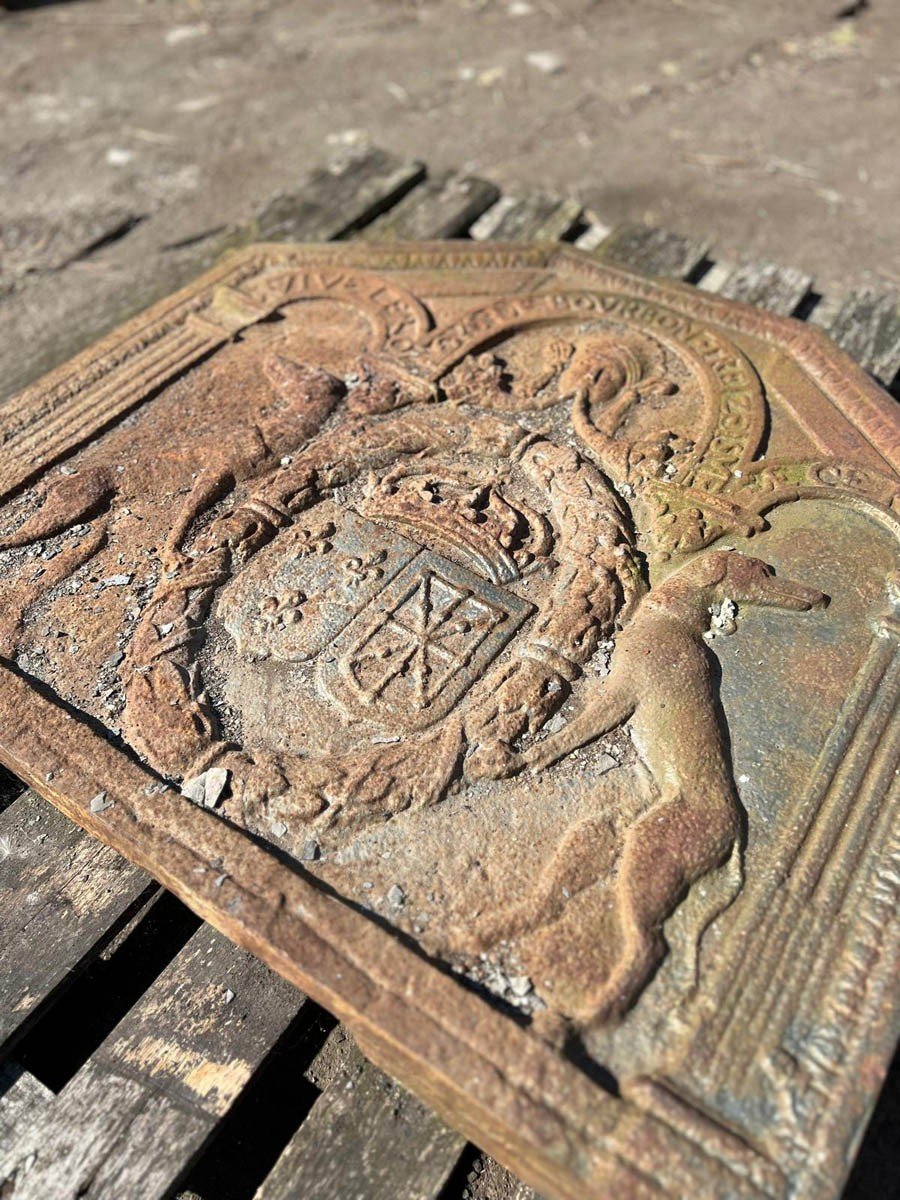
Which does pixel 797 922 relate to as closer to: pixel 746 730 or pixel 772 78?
pixel 746 730

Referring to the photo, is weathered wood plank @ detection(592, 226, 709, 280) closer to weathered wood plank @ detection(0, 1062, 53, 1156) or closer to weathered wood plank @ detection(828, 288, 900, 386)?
weathered wood plank @ detection(828, 288, 900, 386)

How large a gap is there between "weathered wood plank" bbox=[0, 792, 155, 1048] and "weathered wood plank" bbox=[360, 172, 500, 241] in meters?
3.00

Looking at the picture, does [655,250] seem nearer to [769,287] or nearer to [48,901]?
[769,287]

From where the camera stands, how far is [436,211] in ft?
14.4

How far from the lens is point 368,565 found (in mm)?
2502

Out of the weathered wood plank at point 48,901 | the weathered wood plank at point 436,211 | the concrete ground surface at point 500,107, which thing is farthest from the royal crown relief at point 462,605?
the concrete ground surface at point 500,107

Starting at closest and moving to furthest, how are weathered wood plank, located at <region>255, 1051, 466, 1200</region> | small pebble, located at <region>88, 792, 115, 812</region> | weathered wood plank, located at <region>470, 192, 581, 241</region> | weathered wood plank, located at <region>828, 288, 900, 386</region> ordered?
weathered wood plank, located at <region>255, 1051, 466, 1200</region>
small pebble, located at <region>88, 792, 115, 812</region>
weathered wood plank, located at <region>828, 288, 900, 386</region>
weathered wood plank, located at <region>470, 192, 581, 241</region>

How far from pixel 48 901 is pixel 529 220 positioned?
3.52 meters

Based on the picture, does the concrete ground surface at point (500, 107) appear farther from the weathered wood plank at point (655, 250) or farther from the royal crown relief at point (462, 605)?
the royal crown relief at point (462, 605)

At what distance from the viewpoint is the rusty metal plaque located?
1713mm

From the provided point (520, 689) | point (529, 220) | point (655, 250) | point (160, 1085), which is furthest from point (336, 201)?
point (160, 1085)

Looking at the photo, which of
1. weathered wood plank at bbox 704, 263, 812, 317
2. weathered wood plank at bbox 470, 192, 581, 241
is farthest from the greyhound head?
weathered wood plank at bbox 470, 192, 581, 241

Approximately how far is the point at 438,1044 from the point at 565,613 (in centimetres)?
107

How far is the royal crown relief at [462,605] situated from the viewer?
1.94m
